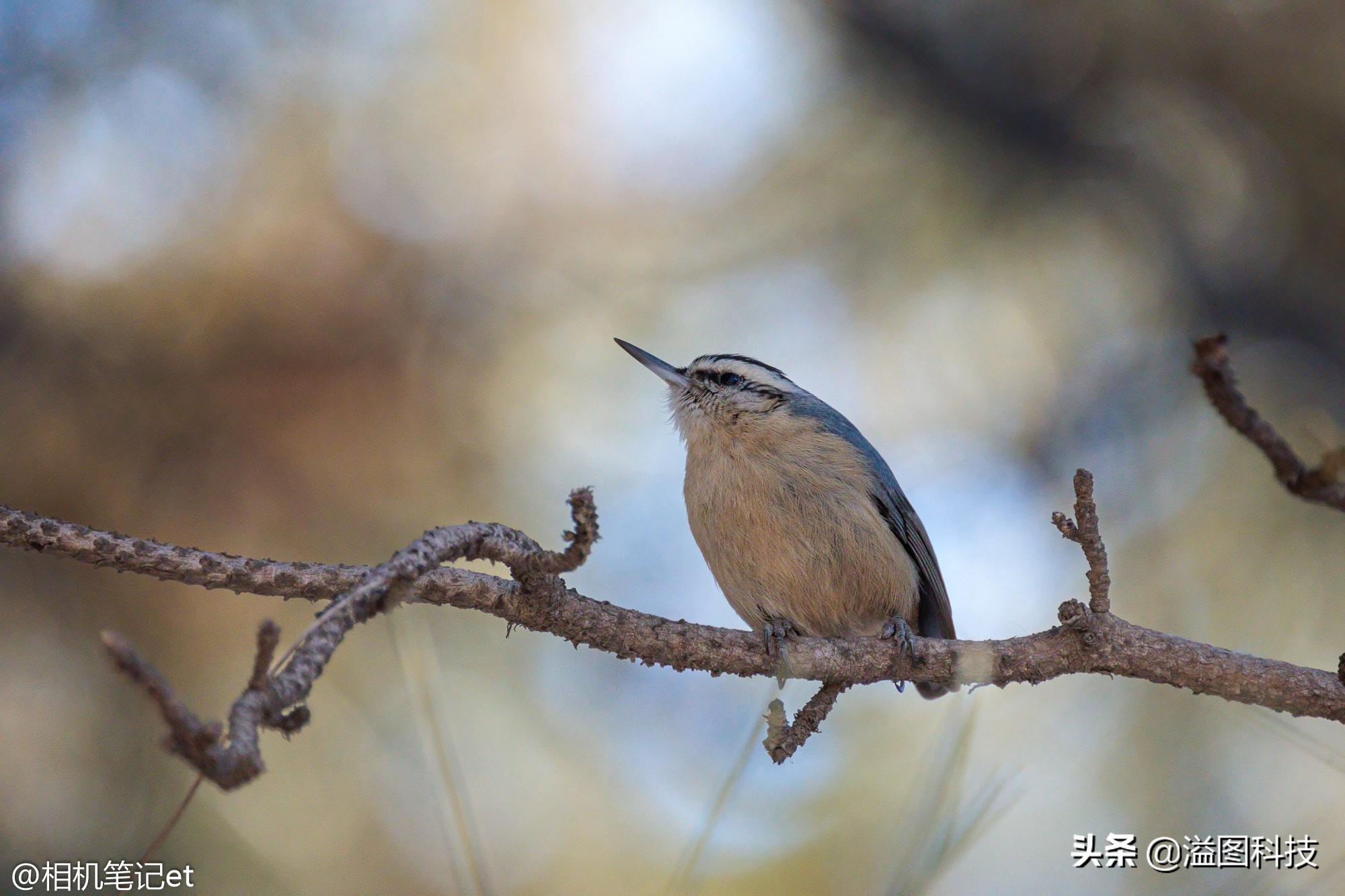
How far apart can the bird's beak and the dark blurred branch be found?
8.30ft

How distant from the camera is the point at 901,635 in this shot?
2654mm

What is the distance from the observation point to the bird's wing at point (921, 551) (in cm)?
324

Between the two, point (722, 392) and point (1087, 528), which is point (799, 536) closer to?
A: point (722, 392)

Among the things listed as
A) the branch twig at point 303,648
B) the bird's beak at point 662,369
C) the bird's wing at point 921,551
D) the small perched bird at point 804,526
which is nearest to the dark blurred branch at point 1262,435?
the branch twig at point 303,648

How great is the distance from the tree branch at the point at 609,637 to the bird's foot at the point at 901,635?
0.6 inches

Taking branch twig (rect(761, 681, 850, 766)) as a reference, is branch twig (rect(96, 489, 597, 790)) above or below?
below

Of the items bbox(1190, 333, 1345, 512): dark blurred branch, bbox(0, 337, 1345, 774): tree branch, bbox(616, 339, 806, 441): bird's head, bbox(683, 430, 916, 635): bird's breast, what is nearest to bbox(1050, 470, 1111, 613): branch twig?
bbox(0, 337, 1345, 774): tree branch

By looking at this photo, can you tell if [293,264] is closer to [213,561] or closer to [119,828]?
[119,828]

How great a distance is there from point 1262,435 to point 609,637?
1.32 metres

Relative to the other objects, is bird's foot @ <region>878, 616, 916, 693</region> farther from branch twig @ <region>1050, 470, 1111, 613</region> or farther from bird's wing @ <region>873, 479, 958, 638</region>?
branch twig @ <region>1050, 470, 1111, 613</region>

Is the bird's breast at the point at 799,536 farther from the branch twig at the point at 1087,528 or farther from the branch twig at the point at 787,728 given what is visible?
the branch twig at the point at 1087,528

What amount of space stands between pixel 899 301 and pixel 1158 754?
5.84 ft

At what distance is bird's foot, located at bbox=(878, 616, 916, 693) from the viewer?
2.57 metres

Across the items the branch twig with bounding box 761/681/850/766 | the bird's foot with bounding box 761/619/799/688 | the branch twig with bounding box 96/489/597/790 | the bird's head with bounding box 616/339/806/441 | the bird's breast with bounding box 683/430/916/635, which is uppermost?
the bird's head with bounding box 616/339/806/441
